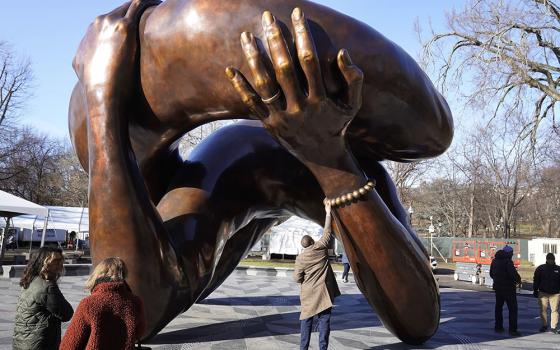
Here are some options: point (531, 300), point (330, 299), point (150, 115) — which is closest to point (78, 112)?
point (150, 115)

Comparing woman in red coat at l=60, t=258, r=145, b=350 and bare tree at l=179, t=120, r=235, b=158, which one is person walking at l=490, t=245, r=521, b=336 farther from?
bare tree at l=179, t=120, r=235, b=158

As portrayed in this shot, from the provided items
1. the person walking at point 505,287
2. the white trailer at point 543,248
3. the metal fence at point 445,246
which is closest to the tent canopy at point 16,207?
the person walking at point 505,287

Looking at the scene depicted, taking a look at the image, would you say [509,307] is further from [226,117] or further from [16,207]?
[16,207]

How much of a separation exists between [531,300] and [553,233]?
46052mm

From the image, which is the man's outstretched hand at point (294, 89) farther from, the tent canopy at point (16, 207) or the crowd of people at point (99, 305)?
the tent canopy at point (16, 207)

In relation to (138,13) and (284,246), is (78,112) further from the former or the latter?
(284,246)

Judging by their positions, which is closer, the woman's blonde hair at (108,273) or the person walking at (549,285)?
the woman's blonde hair at (108,273)

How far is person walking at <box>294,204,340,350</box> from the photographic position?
5.64 m

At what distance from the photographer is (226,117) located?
3477 mm

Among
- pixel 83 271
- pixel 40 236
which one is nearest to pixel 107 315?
pixel 83 271

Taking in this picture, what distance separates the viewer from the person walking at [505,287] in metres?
8.17

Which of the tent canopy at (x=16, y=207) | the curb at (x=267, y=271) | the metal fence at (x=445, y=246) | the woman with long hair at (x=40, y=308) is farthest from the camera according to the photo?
the metal fence at (x=445, y=246)

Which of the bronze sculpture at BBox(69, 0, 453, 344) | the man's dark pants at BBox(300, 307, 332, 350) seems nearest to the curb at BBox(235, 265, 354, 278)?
the man's dark pants at BBox(300, 307, 332, 350)

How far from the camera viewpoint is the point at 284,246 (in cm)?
2658
